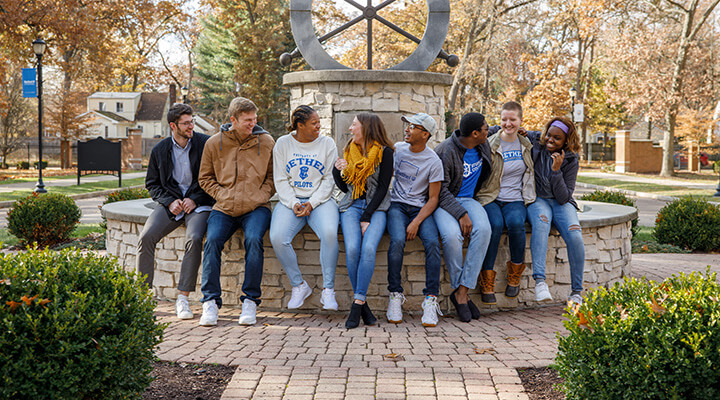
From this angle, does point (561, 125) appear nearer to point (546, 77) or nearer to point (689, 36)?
point (689, 36)

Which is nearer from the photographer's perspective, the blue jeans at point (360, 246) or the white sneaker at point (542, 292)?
the blue jeans at point (360, 246)

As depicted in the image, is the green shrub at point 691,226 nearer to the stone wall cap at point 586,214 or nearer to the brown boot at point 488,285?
the stone wall cap at point 586,214

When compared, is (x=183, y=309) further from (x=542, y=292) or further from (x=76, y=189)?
(x=76, y=189)

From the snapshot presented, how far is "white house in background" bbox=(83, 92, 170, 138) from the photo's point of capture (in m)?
51.2

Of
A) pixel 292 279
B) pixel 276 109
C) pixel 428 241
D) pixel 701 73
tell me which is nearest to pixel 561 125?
pixel 428 241

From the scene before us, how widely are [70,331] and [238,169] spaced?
271 cm

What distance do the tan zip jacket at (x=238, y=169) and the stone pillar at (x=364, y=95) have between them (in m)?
1.77

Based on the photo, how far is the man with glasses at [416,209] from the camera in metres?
4.76

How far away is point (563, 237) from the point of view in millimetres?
5207

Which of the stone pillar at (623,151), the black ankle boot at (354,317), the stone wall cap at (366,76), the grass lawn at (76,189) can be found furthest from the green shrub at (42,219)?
the stone pillar at (623,151)

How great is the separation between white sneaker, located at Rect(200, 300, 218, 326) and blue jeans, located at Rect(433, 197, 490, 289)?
1.80 metres

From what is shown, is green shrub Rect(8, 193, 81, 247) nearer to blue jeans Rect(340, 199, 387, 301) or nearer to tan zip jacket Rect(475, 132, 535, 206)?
blue jeans Rect(340, 199, 387, 301)

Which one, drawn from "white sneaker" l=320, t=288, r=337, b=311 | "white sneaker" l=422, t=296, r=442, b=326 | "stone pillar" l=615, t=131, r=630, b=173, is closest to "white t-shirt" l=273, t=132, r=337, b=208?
"white sneaker" l=320, t=288, r=337, b=311

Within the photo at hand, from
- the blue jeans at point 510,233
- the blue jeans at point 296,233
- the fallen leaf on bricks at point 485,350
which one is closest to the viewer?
the fallen leaf on bricks at point 485,350
